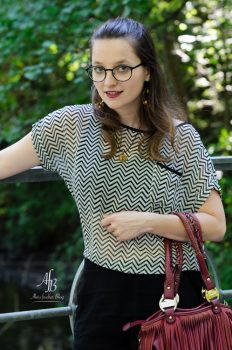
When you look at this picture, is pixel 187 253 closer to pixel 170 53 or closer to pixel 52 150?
pixel 52 150

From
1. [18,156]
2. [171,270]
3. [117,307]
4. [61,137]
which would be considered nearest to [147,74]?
[61,137]

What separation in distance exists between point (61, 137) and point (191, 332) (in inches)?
26.0

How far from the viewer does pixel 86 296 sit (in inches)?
88.0

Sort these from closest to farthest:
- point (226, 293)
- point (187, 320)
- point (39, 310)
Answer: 1. point (187, 320)
2. point (39, 310)
3. point (226, 293)

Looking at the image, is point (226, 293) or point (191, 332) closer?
point (191, 332)

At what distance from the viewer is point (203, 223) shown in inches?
88.7

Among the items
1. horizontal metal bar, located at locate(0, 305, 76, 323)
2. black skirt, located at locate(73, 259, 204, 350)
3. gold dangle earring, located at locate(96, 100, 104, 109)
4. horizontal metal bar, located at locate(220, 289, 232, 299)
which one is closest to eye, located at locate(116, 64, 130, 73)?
gold dangle earring, located at locate(96, 100, 104, 109)

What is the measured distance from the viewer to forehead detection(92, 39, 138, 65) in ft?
7.16

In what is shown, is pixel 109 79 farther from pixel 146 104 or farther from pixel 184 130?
pixel 184 130

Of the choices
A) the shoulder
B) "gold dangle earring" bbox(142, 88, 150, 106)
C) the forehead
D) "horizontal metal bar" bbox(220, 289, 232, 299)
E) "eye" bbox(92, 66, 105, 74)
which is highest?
the forehead

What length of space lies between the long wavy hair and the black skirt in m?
0.34

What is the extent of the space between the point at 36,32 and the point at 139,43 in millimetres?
4197

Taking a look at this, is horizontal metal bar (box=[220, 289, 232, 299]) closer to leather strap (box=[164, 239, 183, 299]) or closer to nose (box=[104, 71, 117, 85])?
leather strap (box=[164, 239, 183, 299])

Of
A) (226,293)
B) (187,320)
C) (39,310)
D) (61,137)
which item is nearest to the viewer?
(187,320)
